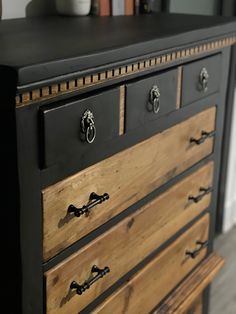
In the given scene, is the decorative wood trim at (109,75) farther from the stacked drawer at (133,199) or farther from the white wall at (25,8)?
the white wall at (25,8)

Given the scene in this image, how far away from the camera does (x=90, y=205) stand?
1.01 metres

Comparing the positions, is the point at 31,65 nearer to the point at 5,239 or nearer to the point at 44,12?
the point at 5,239

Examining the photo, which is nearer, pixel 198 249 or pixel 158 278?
pixel 158 278

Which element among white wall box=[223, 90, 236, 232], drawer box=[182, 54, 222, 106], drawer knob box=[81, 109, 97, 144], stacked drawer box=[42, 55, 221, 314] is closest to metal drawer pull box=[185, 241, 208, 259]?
stacked drawer box=[42, 55, 221, 314]

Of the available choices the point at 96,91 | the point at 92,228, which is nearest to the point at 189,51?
the point at 96,91

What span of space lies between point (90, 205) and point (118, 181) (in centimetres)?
13

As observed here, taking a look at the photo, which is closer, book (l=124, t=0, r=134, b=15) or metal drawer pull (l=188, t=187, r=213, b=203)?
metal drawer pull (l=188, t=187, r=213, b=203)

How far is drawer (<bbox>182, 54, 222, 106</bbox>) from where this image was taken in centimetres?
131

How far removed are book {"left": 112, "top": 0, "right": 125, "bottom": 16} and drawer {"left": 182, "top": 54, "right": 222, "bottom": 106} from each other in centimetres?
36

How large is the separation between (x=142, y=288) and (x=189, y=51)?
0.57 meters

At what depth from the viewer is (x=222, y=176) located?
254 centimetres

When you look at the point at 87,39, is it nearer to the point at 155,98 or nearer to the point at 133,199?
the point at 155,98

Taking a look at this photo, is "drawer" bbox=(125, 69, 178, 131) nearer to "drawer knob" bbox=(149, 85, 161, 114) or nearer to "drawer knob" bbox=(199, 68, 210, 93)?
"drawer knob" bbox=(149, 85, 161, 114)

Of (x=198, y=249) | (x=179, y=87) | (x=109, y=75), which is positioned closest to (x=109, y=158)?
(x=109, y=75)
